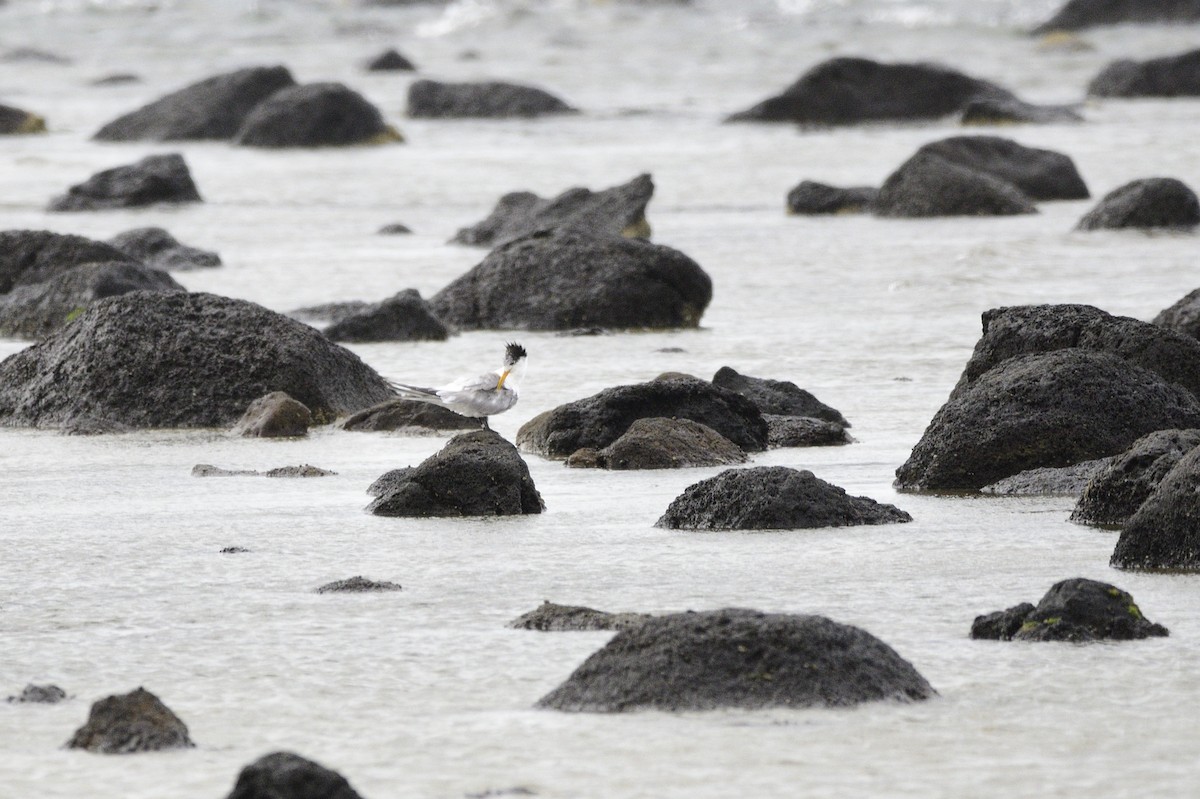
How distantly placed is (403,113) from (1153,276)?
1705cm

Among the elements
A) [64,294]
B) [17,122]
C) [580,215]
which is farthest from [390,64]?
[64,294]

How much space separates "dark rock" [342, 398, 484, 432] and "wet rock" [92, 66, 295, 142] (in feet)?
55.4

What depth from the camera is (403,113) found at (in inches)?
1135

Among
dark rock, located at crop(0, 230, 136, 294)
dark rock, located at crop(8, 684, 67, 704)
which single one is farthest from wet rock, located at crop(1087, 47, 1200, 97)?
dark rock, located at crop(8, 684, 67, 704)

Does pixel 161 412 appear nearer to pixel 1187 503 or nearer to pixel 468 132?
pixel 1187 503

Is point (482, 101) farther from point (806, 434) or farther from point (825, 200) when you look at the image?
point (806, 434)

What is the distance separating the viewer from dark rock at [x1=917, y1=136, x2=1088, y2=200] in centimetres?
1820

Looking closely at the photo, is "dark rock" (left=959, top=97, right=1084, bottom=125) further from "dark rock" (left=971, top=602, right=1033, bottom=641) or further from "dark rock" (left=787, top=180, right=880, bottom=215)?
"dark rock" (left=971, top=602, right=1033, bottom=641)

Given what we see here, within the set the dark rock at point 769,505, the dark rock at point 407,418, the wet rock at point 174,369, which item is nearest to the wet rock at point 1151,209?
the wet rock at point 174,369

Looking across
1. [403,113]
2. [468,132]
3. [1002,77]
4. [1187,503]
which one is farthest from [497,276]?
[1002,77]

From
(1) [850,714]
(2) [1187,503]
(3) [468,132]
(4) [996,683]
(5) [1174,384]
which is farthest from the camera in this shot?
(3) [468,132]

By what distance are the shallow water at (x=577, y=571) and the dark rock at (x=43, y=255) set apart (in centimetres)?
86

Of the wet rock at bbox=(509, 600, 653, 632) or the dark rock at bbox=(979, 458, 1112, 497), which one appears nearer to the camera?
the wet rock at bbox=(509, 600, 653, 632)

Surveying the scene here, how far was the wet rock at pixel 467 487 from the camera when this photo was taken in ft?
22.1
